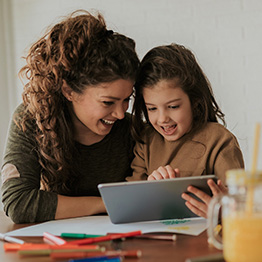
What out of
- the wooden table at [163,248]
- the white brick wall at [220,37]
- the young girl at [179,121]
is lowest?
the wooden table at [163,248]

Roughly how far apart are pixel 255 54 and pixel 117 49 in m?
1.63

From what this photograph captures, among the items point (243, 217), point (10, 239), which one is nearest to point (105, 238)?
point (10, 239)

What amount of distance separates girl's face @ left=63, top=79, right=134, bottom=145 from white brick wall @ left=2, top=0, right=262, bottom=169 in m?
1.43

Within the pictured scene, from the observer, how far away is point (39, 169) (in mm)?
1726

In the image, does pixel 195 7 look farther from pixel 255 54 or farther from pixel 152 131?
pixel 152 131

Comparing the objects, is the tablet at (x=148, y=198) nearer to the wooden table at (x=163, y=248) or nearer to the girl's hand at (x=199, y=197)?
the girl's hand at (x=199, y=197)

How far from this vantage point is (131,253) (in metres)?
1.06

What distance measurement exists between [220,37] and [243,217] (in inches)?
96.1

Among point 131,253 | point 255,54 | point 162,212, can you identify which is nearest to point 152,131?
point 162,212

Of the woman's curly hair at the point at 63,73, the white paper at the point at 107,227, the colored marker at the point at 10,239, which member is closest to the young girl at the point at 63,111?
the woman's curly hair at the point at 63,73

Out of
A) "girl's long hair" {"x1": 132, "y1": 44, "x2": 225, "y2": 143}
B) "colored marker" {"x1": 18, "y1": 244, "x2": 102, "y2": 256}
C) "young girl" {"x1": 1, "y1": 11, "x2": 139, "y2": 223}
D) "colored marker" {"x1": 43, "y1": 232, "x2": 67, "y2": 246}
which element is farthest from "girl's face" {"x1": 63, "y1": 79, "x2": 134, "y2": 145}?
"colored marker" {"x1": 18, "y1": 244, "x2": 102, "y2": 256}

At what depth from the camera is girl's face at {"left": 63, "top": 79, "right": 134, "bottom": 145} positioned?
1.67 meters

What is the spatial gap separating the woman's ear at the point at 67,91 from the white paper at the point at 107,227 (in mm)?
463

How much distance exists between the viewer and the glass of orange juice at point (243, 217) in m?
0.86
